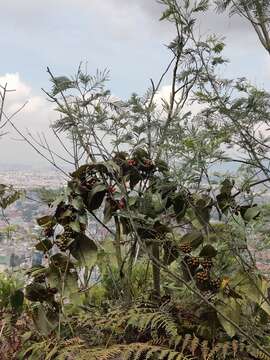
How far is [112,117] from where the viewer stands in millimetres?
2877

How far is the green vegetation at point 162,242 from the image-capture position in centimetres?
206

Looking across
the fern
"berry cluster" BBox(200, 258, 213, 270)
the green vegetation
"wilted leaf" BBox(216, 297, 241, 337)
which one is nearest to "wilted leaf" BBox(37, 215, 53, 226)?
the green vegetation

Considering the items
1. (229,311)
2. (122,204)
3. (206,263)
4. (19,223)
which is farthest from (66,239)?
(19,223)

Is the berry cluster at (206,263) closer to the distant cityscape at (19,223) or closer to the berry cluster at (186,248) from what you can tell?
the berry cluster at (186,248)

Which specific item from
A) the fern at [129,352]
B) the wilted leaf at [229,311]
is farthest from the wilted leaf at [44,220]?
the wilted leaf at [229,311]

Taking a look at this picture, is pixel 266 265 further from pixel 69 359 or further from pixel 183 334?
pixel 69 359

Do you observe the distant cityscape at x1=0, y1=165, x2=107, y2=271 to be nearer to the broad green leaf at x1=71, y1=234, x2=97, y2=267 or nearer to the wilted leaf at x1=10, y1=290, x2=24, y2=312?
the wilted leaf at x1=10, y1=290, x2=24, y2=312

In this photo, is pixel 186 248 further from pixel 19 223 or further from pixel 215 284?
pixel 19 223

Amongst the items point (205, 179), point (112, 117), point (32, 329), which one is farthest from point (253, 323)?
point (112, 117)

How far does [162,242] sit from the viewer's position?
2.22 metres

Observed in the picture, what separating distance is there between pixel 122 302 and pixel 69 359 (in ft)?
1.43

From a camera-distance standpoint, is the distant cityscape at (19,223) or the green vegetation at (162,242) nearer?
the green vegetation at (162,242)

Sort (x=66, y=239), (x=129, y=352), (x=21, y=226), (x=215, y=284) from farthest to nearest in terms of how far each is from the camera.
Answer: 1. (x=21, y=226)
2. (x=66, y=239)
3. (x=215, y=284)
4. (x=129, y=352)

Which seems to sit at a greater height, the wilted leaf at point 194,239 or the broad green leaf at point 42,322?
the wilted leaf at point 194,239
